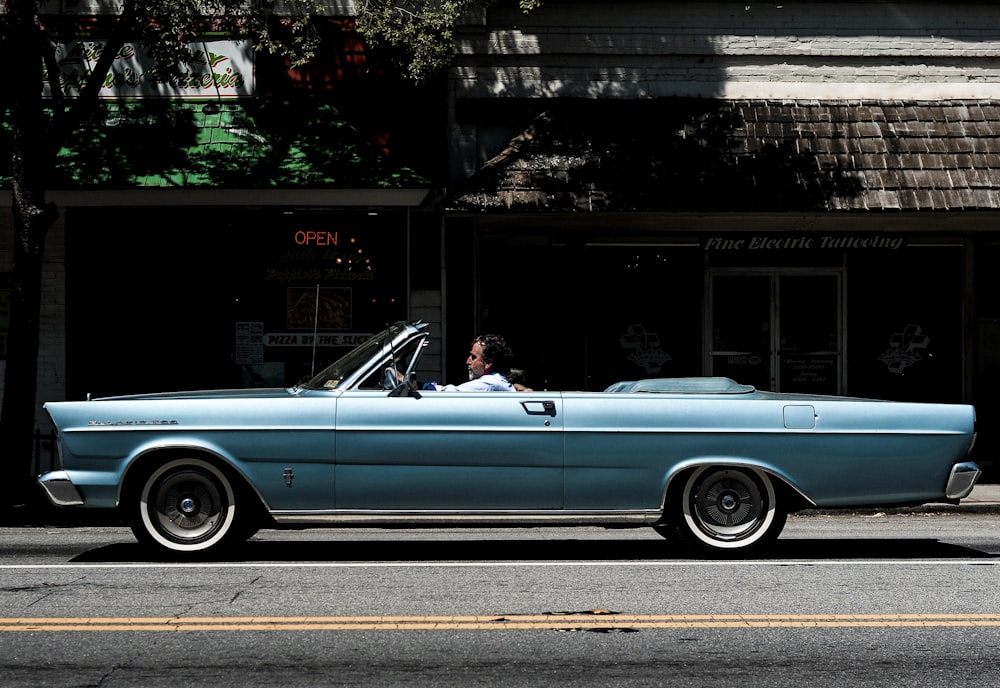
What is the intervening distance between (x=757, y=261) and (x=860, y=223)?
1442mm

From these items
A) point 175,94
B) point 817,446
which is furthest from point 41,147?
point 817,446

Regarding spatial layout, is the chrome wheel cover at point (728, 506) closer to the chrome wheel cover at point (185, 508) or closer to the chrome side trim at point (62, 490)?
the chrome wheel cover at point (185, 508)

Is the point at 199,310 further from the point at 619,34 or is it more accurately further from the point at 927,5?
the point at 927,5

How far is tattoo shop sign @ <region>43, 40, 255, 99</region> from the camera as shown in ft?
50.1

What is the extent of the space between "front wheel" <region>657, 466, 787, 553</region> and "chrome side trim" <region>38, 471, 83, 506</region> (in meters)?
4.02

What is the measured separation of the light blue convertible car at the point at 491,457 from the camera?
332 inches

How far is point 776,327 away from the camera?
16.3 meters

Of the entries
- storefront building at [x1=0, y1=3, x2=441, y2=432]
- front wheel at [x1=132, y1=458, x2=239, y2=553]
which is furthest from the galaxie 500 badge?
storefront building at [x1=0, y1=3, x2=441, y2=432]

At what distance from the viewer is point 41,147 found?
12328mm

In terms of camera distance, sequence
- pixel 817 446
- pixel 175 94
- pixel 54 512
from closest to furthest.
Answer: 1. pixel 817 446
2. pixel 54 512
3. pixel 175 94

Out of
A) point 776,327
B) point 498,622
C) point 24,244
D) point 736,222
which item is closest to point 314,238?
point 24,244

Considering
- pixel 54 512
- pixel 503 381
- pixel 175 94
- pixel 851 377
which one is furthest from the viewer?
pixel 851 377

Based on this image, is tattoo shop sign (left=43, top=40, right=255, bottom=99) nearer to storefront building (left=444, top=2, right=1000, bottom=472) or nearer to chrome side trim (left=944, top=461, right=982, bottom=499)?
storefront building (left=444, top=2, right=1000, bottom=472)

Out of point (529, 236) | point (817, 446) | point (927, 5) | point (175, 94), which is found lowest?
point (817, 446)
